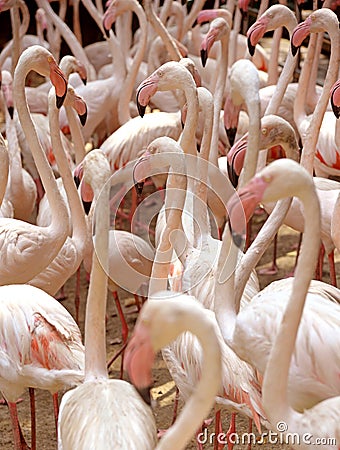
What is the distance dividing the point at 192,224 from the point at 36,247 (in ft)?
2.59

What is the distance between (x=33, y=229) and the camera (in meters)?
4.30

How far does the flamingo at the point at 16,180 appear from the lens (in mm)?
5480

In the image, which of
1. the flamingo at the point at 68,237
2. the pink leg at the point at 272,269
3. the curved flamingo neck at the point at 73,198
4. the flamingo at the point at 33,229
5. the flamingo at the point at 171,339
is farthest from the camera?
the pink leg at the point at 272,269

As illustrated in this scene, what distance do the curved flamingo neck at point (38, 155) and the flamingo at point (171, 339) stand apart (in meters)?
2.14

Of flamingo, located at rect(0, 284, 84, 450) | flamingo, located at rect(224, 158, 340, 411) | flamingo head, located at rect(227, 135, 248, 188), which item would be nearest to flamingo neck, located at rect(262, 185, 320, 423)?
flamingo, located at rect(224, 158, 340, 411)

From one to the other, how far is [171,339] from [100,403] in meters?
0.82

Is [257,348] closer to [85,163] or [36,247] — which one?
[85,163]

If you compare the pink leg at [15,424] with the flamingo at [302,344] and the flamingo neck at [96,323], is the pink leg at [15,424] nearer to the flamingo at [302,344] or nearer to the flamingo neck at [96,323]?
the flamingo neck at [96,323]

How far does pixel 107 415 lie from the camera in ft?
9.61

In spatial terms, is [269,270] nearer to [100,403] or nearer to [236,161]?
[236,161]

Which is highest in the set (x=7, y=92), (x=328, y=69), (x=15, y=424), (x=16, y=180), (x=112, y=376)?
(x=328, y=69)

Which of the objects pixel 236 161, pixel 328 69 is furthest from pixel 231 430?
pixel 328 69

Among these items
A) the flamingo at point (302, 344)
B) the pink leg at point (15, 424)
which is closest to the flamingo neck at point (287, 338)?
the flamingo at point (302, 344)

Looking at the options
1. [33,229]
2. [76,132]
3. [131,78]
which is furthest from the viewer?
[131,78]
